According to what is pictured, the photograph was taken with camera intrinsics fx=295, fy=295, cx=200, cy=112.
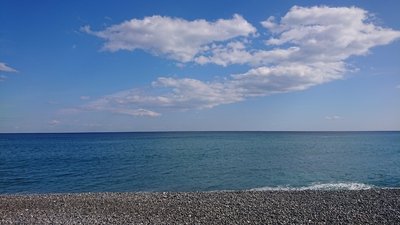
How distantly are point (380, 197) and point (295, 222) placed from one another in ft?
26.5

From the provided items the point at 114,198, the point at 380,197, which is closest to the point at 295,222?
the point at 380,197

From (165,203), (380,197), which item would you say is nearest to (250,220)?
(165,203)

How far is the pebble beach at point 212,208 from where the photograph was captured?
39.6 feet

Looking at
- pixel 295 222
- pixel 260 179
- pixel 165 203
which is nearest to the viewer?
pixel 295 222

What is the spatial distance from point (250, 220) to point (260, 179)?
1639 centimetres

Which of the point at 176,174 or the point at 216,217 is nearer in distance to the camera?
the point at 216,217

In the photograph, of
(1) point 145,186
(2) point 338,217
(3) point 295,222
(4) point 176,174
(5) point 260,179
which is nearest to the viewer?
(3) point 295,222

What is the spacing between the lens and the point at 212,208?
1370 cm

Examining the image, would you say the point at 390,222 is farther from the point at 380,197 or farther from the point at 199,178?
the point at 199,178

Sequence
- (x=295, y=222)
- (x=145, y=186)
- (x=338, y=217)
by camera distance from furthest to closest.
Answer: (x=145, y=186), (x=338, y=217), (x=295, y=222)

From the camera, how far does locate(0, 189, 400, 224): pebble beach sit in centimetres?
1207

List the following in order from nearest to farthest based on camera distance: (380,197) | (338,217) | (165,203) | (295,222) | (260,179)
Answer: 1. (295,222)
2. (338,217)
3. (165,203)
4. (380,197)
5. (260,179)

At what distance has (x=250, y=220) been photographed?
11797mm

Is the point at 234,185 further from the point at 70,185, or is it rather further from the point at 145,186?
the point at 70,185
